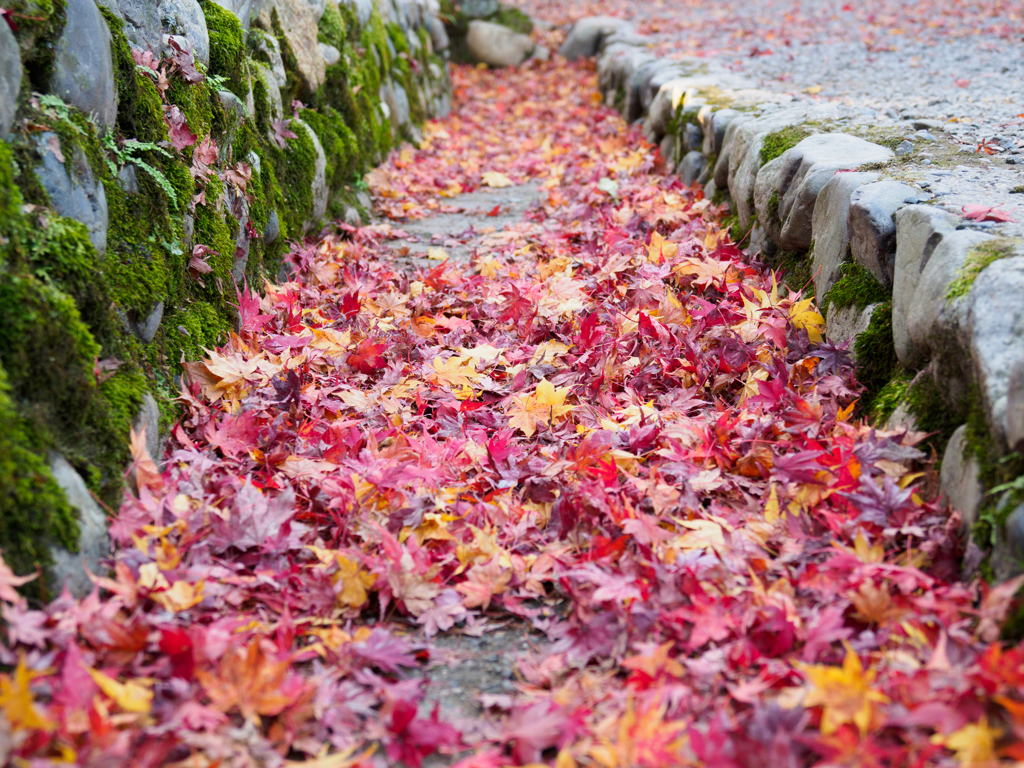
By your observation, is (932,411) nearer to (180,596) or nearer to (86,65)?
(180,596)

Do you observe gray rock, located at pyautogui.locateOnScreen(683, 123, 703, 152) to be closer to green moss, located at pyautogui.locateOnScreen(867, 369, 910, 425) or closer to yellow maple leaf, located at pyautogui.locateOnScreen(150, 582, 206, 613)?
green moss, located at pyautogui.locateOnScreen(867, 369, 910, 425)

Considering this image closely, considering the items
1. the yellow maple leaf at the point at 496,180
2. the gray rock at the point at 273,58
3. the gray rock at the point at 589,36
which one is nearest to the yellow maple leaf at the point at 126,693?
the gray rock at the point at 273,58

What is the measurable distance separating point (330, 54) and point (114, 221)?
284 cm

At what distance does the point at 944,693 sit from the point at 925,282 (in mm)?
1112

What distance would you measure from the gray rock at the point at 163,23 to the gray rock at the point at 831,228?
2.39 m

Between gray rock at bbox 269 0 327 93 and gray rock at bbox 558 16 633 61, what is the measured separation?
542 cm

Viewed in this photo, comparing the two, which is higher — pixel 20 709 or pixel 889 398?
pixel 889 398

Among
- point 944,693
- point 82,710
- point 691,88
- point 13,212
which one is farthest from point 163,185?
point 691,88

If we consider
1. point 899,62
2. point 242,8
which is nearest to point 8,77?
point 242,8

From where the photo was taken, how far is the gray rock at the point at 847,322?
2.39m

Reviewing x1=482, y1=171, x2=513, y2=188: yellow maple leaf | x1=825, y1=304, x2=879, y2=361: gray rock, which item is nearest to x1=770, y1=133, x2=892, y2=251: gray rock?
x1=825, y1=304, x2=879, y2=361: gray rock

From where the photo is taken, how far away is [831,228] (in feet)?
8.79

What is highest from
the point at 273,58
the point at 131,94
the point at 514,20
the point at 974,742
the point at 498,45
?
the point at 514,20

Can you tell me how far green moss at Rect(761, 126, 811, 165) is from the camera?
10.9ft
